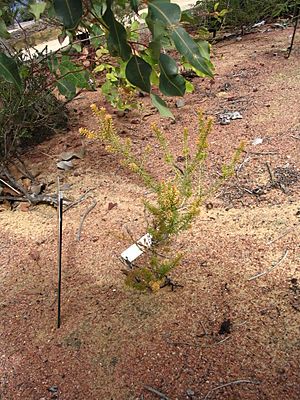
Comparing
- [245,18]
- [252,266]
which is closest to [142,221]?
[252,266]

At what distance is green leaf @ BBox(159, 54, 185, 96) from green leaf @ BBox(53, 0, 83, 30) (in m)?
0.12

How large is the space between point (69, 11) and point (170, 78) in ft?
0.50

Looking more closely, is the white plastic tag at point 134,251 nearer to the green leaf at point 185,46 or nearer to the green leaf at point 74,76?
the green leaf at point 74,76

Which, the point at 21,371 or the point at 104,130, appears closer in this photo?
the point at 21,371

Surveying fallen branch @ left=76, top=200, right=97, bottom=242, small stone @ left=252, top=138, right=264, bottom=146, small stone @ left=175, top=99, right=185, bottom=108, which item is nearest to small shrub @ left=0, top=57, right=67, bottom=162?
fallen branch @ left=76, top=200, right=97, bottom=242

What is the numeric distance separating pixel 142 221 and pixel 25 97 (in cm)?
80

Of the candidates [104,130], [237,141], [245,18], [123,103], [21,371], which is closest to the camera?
[21,371]

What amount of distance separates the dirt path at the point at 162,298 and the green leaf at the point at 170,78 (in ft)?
2.77

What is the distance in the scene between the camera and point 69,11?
60 cm

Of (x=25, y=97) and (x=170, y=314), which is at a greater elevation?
(x=25, y=97)

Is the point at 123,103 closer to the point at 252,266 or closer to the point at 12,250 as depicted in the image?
the point at 12,250

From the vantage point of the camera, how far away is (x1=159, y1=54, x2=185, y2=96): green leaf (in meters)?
0.65

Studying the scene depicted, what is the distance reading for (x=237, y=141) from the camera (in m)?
2.29

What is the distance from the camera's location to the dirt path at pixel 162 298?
1.26 meters
